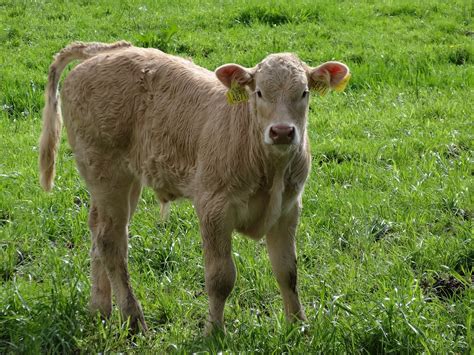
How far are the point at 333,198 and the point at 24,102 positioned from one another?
464cm

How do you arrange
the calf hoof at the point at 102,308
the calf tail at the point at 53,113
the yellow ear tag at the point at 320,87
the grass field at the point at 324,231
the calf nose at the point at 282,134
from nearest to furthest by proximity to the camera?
the calf nose at the point at 282,134
the grass field at the point at 324,231
the yellow ear tag at the point at 320,87
the calf hoof at the point at 102,308
the calf tail at the point at 53,113

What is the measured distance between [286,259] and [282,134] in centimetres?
111

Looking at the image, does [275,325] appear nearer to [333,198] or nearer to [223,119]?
[223,119]

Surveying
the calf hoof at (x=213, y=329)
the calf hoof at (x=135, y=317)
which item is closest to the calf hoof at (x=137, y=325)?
the calf hoof at (x=135, y=317)

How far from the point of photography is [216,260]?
5.32 meters

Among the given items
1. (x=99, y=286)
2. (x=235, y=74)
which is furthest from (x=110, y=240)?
(x=235, y=74)

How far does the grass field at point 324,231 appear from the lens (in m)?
5.09

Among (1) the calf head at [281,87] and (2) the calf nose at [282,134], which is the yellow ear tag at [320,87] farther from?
(2) the calf nose at [282,134]

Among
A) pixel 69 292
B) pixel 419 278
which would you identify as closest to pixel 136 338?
pixel 69 292

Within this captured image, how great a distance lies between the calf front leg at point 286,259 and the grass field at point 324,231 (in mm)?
106

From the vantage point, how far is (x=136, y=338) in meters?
5.45

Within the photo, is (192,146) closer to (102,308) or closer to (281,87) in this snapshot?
(281,87)

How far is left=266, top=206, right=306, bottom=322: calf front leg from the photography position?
5508mm

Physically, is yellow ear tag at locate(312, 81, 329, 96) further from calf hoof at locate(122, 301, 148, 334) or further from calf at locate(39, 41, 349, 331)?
calf hoof at locate(122, 301, 148, 334)
